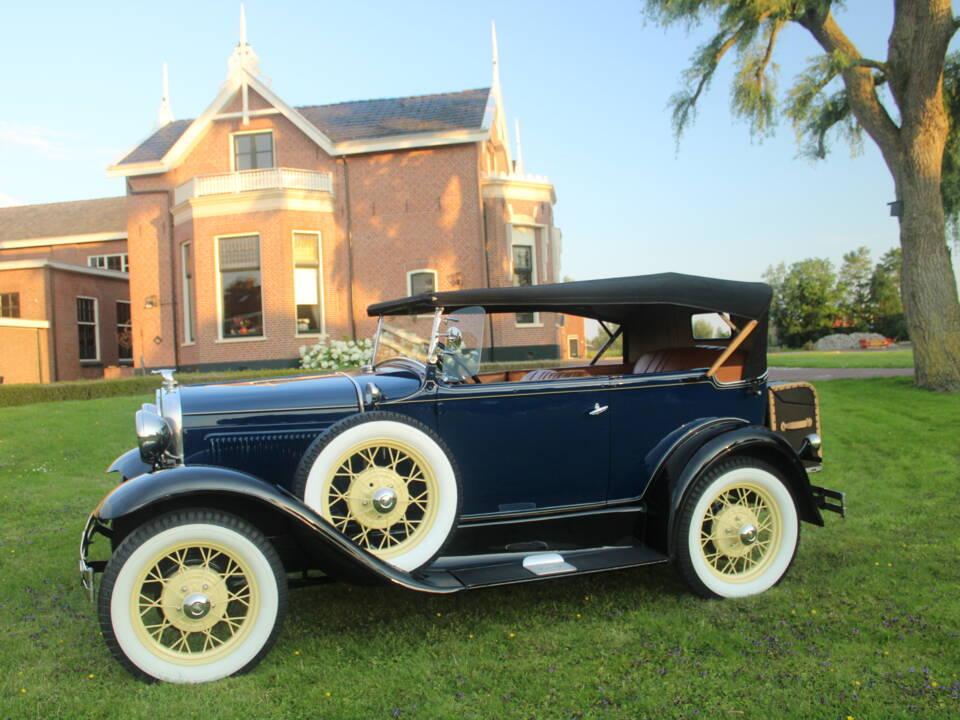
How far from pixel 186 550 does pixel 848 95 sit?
12.8m

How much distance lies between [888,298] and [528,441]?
2116 inches

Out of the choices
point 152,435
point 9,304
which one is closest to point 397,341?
point 152,435

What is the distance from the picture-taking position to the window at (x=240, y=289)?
18.1 m

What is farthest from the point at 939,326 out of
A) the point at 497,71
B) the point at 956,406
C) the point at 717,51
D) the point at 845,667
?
the point at 497,71

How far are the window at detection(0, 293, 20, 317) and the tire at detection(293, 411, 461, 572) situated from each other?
2274 centimetres

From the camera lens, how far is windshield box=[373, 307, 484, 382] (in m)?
4.03

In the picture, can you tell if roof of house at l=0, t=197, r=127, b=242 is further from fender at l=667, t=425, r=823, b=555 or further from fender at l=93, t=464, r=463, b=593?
fender at l=667, t=425, r=823, b=555

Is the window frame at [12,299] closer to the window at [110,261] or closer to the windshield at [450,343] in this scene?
the window at [110,261]

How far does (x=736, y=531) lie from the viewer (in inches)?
162

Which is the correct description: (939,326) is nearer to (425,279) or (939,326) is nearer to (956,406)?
(956,406)

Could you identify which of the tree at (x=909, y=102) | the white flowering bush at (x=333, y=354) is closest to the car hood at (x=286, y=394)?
the tree at (x=909, y=102)

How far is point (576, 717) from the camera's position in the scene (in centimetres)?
277

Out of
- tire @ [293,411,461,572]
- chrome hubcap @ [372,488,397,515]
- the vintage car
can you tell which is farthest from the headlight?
chrome hubcap @ [372,488,397,515]

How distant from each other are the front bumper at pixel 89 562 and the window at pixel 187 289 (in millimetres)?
16414
